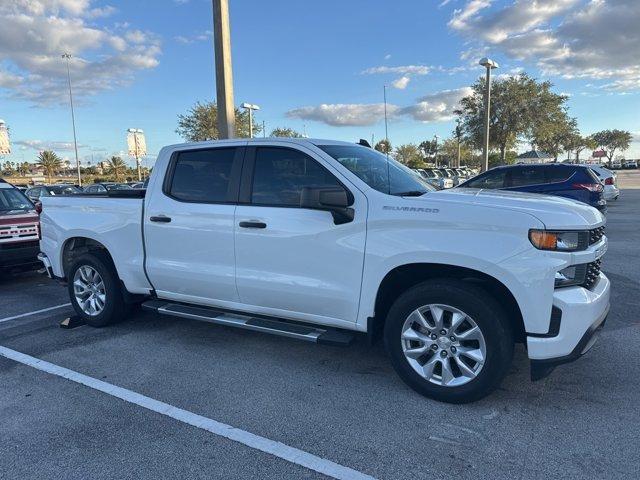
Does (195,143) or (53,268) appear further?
(53,268)

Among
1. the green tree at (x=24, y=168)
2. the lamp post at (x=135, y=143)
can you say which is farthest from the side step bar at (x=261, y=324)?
the green tree at (x=24, y=168)

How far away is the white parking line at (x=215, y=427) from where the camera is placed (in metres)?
2.83

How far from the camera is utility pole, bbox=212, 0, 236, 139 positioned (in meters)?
9.61

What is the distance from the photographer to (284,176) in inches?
166

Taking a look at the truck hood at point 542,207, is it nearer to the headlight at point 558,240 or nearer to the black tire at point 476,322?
the headlight at point 558,240

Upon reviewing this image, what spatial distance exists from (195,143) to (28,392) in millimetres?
2593

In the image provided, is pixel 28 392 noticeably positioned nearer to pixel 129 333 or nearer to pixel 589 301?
Answer: pixel 129 333

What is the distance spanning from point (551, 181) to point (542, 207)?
9678 mm

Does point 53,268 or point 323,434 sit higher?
point 53,268

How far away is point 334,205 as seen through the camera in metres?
3.66

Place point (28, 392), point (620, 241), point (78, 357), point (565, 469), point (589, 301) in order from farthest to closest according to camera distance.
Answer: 1. point (620, 241)
2. point (78, 357)
3. point (28, 392)
4. point (589, 301)
5. point (565, 469)

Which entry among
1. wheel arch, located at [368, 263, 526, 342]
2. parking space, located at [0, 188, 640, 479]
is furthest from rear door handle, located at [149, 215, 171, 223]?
wheel arch, located at [368, 263, 526, 342]

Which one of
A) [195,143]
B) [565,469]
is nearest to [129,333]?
[195,143]

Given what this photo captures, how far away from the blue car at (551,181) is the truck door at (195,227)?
8338mm
